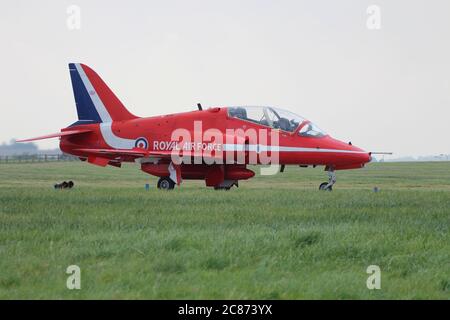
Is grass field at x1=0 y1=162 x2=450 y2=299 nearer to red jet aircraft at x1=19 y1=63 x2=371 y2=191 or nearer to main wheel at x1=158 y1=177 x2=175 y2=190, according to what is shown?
red jet aircraft at x1=19 y1=63 x2=371 y2=191

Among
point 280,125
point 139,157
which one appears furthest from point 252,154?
point 139,157

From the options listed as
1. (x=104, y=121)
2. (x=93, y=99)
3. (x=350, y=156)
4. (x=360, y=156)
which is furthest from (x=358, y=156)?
(x=93, y=99)

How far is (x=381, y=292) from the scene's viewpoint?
25.4 ft

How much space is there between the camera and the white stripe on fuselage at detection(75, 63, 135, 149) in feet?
84.5

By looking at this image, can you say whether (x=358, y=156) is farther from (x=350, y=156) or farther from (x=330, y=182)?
(x=330, y=182)

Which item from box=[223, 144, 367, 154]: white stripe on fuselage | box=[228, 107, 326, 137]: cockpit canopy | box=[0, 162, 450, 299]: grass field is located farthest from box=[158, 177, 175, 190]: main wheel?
box=[0, 162, 450, 299]: grass field

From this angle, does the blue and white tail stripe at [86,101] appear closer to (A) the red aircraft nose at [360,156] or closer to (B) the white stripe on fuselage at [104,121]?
(B) the white stripe on fuselage at [104,121]

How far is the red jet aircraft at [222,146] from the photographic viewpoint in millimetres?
23672

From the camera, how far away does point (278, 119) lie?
23.9m

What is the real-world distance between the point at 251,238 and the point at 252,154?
13.4m

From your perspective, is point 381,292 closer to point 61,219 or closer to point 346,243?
point 346,243

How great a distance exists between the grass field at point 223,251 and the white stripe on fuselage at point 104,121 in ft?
33.8

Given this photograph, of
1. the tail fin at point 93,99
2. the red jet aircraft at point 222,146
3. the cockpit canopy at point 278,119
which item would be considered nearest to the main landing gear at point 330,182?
the red jet aircraft at point 222,146
